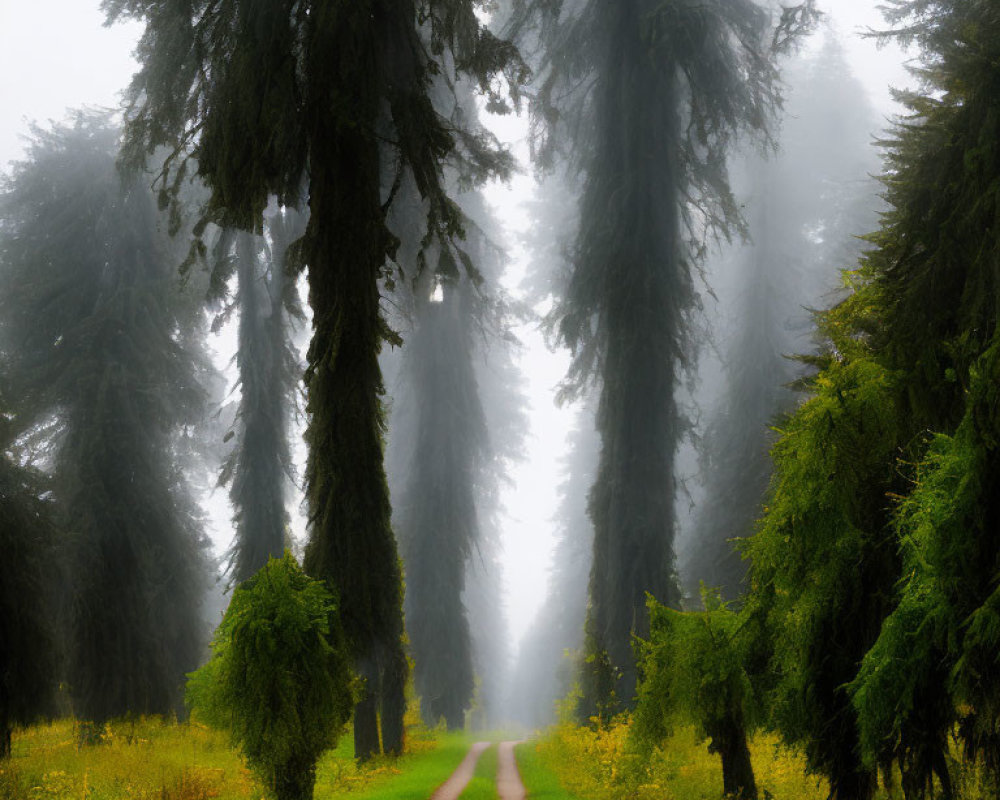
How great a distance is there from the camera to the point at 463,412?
18.4 m

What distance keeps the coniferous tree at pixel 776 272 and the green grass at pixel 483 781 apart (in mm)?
6354

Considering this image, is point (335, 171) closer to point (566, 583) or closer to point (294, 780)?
point (294, 780)

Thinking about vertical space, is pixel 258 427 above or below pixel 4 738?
above

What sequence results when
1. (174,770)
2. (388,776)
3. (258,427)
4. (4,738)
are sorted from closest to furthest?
1. (4,738)
2. (174,770)
3. (388,776)
4. (258,427)

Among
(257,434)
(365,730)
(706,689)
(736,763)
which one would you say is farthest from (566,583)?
(706,689)

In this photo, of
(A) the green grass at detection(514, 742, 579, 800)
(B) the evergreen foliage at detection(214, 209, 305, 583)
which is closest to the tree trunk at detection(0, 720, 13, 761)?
(B) the evergreen foliage at detection(214, 209, 305, 583)

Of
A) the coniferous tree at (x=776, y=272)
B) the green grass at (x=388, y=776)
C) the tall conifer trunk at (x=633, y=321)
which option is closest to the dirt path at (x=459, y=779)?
the green grass at (x=388, y=776)

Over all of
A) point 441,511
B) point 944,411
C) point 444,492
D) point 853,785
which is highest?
point 444,492

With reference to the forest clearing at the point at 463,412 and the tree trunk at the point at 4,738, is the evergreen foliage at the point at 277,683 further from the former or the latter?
the tree trunk at the point at 4,738

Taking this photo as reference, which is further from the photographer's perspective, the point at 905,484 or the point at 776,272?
the point at 776,272

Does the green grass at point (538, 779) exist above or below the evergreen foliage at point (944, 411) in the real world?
below

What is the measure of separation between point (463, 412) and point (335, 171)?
10.7 m

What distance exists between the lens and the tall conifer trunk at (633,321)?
474 inches

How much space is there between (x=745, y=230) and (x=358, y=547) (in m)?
8.91
